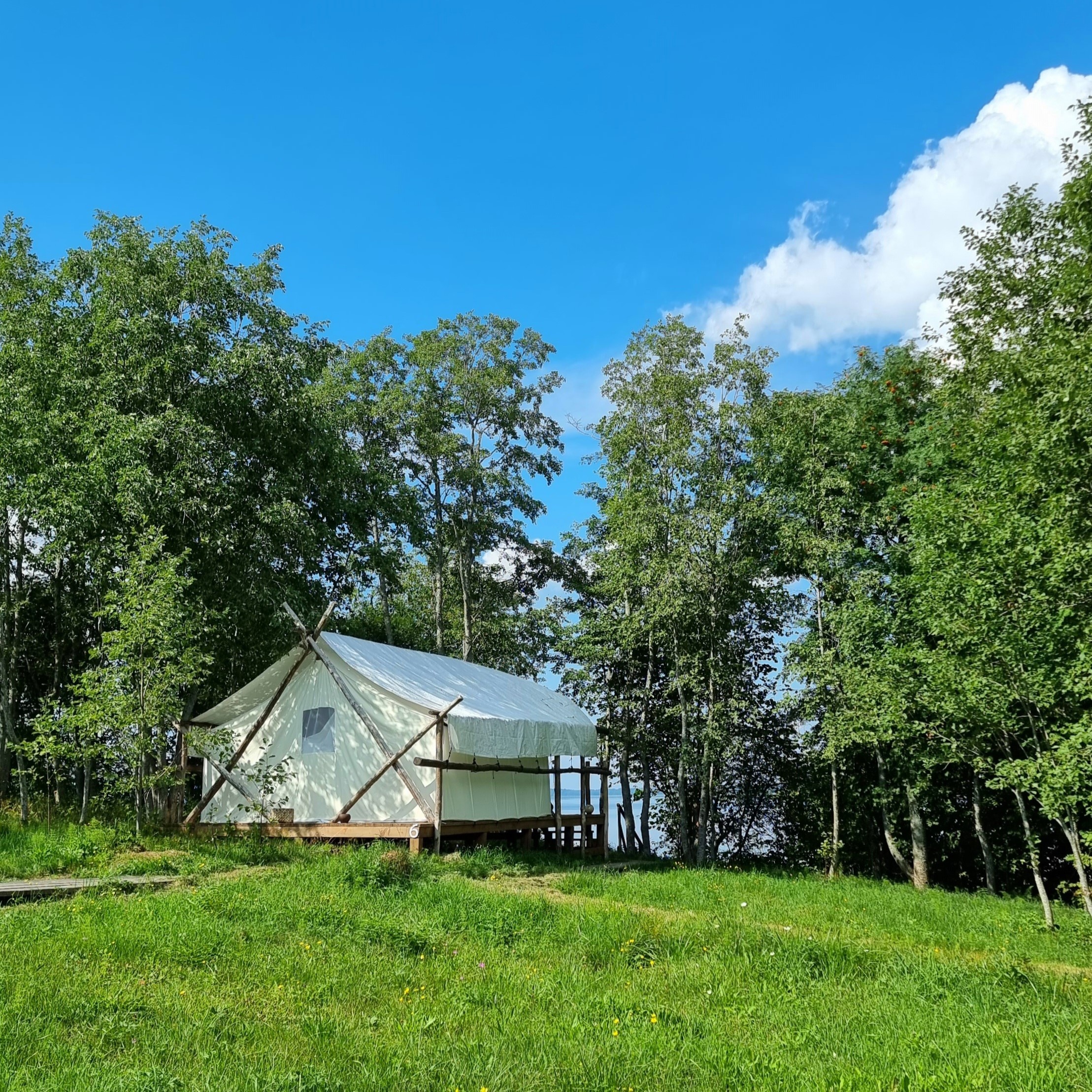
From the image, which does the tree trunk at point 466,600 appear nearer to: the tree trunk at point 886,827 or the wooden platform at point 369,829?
the wooden platform at point 369,829

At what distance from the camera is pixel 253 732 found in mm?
16266

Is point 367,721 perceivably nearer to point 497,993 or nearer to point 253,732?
point 253,732

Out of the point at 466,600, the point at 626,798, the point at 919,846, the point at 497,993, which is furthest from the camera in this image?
the point at 466,600

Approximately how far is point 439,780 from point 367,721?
1.87 meters

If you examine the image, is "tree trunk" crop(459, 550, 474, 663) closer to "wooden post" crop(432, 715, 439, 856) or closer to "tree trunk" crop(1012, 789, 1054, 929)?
"wooden post" crop(432, 715, 439, 856)

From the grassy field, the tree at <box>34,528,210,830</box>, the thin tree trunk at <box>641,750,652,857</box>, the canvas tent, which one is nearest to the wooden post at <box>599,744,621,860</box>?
the thin tree trunk at <box>641,750,652,857</box>

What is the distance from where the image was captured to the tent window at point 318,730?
16.2m

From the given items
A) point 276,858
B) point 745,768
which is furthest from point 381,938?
point 745,768

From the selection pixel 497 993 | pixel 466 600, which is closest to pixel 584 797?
pixel 466 600

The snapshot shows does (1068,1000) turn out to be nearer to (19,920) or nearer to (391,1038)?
(391,1038)

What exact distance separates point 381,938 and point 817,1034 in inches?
155

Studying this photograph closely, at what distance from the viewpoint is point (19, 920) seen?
7785 mm

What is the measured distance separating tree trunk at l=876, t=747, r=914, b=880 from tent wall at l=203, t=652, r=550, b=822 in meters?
8.48

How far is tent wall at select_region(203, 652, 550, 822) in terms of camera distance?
15.6 m
